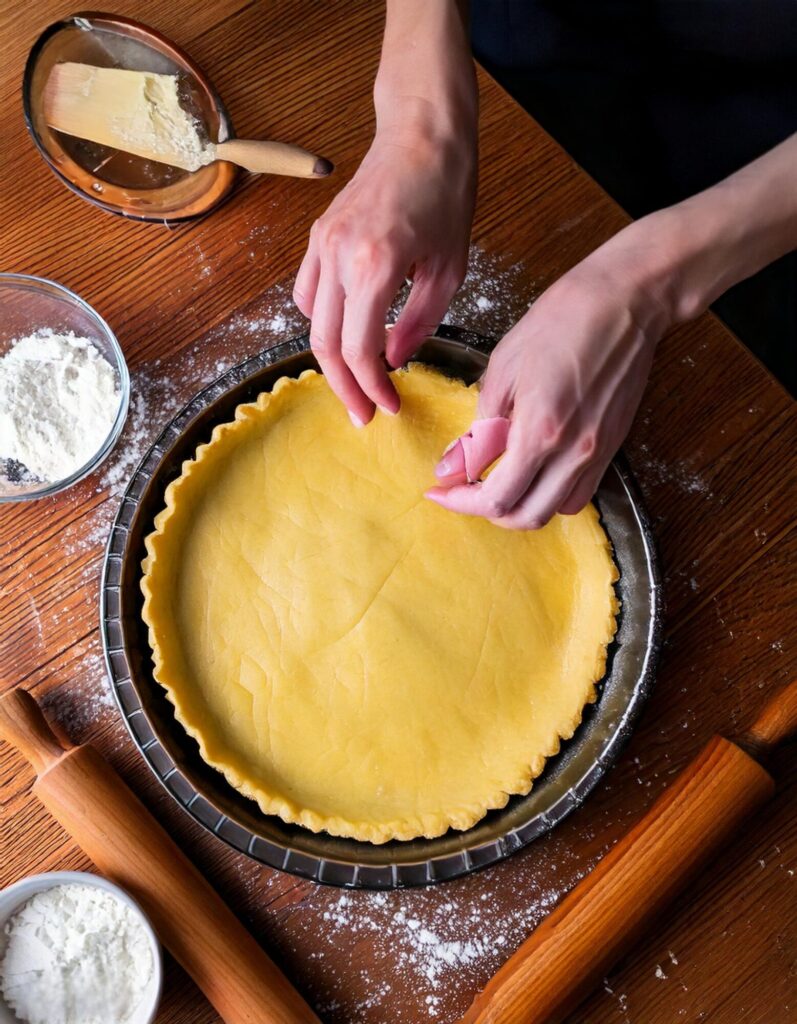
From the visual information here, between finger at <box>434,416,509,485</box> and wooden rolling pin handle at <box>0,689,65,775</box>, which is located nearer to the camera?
finger at <box>434,416,509,485</box>

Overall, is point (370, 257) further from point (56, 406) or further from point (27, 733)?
point (27, 733)

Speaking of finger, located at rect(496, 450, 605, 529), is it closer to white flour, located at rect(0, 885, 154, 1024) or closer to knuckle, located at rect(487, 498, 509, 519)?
knuckle, located at rect(487, 498, 509, 519)

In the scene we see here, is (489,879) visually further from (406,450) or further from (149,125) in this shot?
(149,125)

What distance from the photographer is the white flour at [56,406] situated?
106cm

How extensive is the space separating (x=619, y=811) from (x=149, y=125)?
Result: 976 millimetres

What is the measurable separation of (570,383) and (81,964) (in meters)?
0.78

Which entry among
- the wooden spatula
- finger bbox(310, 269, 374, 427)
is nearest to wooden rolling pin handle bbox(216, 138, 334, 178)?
the wooden spatula

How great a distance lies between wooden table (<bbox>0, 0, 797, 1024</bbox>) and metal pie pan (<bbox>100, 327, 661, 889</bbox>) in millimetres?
83

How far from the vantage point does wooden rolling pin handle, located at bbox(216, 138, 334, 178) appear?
1054 millimetres

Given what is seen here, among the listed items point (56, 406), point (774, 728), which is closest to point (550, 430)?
point (774, 728)

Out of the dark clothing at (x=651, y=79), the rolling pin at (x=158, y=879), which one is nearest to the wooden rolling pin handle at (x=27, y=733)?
the rolling pin at (x=158, y=879)

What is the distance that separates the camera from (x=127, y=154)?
3.65 ft

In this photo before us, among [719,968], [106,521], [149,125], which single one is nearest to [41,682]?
[106,521]

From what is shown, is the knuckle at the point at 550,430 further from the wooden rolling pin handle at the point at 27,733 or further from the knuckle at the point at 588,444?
the wooden rolling pin handle at the point at 27,733
